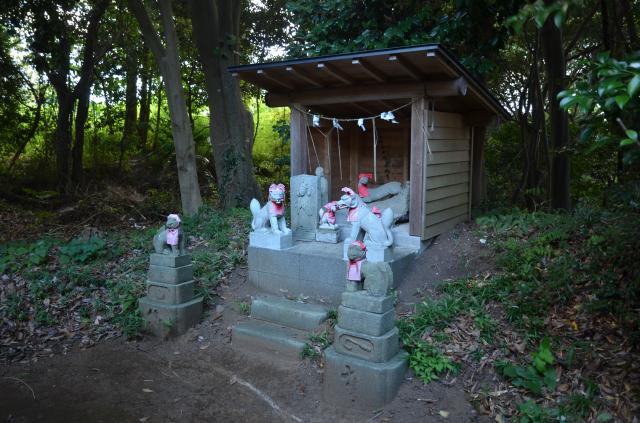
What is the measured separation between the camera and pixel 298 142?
768 centimetres

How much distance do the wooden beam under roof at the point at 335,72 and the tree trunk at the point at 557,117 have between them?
14.8 ft

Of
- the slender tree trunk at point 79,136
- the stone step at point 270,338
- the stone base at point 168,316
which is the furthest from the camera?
the slender tree trunk at point 79,136

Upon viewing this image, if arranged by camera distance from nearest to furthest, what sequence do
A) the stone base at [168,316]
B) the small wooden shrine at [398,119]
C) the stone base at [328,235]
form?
the stone base at [168,316] < the small wooden shrine at [398,119] < the stone base at [328,235]

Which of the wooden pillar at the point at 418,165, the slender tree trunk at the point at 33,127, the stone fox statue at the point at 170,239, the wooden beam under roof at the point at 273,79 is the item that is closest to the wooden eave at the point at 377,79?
the wooden beam under roof at the point at 273,79

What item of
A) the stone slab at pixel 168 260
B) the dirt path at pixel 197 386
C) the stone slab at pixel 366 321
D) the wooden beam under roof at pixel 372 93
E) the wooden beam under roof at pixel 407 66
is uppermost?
the wooden beam under roof at pixel 407 66

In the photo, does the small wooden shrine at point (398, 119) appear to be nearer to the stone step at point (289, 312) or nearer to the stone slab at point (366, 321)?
the stone step at point (289, 312)

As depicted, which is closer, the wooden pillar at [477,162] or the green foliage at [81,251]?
the green foliage at [81,251]

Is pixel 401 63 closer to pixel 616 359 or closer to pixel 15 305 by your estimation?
pixel 616 359

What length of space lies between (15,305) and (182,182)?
13.5 feet

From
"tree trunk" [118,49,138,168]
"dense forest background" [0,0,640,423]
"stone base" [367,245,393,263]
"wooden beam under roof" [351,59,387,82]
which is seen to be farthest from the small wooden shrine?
"tree trunk" [118,49,138,168]

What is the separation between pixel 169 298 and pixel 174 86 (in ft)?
15.9

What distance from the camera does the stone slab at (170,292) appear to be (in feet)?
19.2

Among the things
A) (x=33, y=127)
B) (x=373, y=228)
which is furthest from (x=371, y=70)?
(x=33, y=127)

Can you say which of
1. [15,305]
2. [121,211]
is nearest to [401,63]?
[15,305]
